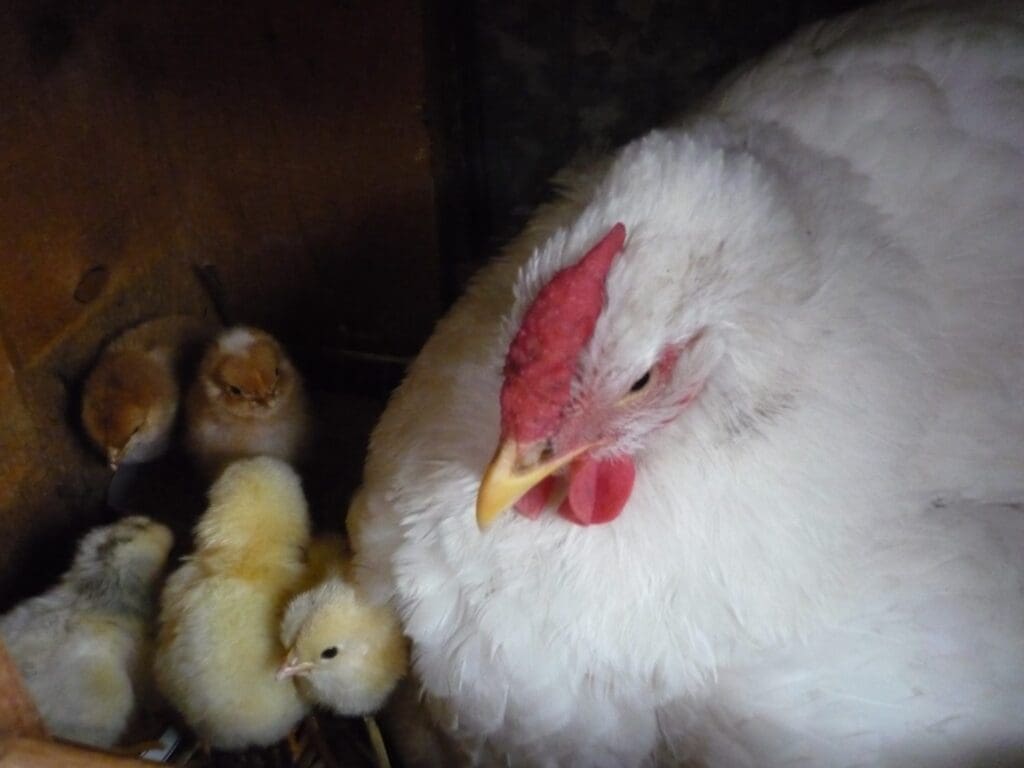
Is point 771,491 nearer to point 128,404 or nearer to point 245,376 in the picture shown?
point 245,376

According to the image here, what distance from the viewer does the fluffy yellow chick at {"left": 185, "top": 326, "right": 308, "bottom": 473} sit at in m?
1.62

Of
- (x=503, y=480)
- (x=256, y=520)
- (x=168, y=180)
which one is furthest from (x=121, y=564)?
(x=503, y=480)

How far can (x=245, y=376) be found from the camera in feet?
5.25

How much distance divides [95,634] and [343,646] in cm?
40

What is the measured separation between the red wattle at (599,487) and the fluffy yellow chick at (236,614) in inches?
22.6

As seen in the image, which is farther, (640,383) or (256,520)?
(256,520)

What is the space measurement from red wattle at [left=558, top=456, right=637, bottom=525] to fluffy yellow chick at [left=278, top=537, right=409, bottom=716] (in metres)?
0.37

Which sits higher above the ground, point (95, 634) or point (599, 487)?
point (599, 487)

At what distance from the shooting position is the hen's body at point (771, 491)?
958 mm

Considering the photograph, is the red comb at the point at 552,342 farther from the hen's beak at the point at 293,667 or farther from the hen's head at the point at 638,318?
the hen's beak at the point at 293,667

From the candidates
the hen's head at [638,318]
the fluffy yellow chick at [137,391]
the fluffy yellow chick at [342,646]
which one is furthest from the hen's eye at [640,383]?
the fluffy yellow chick at [137,391]

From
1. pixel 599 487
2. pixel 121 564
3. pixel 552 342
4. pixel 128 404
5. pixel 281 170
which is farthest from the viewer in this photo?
pixel 281 170

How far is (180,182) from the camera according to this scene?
1.68 meters

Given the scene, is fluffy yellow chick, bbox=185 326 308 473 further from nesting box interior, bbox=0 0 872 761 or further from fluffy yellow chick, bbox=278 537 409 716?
fluffy yellow chick, bbox=278 537 409 716
